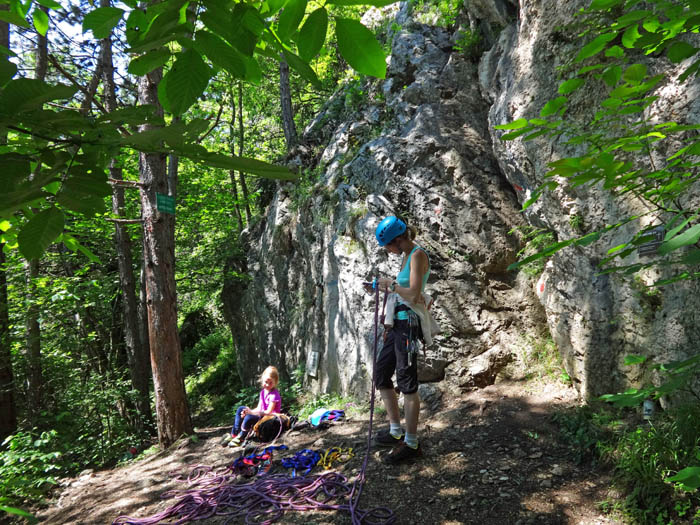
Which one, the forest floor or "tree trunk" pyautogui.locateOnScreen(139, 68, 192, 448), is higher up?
"tree trunk" pyautogui.locateOnScreen(139, 68, 192, 448)

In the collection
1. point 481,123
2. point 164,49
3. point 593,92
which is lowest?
point 164,49

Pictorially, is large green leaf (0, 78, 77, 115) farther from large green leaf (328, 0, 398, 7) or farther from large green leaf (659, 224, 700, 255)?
large green leaf (659, 224, 700, 255)

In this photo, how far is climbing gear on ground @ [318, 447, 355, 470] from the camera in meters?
3.71

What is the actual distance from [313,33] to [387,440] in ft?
12.0

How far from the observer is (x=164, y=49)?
96 centimetres

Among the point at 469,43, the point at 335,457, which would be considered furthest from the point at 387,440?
the point at 469,43

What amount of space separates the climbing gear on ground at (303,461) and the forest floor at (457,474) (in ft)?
0.68

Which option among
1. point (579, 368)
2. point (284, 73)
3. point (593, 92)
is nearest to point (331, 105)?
point (284, 73)

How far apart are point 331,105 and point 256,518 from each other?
833 cm

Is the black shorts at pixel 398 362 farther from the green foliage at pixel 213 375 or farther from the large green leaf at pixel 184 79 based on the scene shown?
the green foliage at pixel 213 375

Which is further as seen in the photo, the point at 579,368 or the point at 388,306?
the point at 579,368

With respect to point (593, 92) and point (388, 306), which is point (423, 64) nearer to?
point (593, 92)

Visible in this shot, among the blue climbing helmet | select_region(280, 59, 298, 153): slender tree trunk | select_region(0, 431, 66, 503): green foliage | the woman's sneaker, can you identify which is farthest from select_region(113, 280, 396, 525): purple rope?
select_region(280, 59, 298, 153): slender tree trunk

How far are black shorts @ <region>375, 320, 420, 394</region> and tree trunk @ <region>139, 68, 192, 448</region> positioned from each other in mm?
3597
